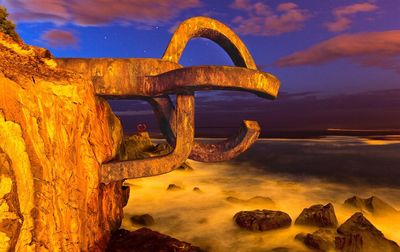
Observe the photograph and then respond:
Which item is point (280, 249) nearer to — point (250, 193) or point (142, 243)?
point (142, 243)

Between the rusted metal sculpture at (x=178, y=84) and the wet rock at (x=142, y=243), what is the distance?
165cm

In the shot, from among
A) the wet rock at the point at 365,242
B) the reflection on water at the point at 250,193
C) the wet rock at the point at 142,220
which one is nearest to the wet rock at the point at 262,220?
the reflection on water at the point at 250,193

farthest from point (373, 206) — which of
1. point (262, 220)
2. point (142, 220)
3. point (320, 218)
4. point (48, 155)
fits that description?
point (48, 155)

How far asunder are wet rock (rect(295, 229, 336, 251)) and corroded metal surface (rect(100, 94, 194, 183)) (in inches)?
182

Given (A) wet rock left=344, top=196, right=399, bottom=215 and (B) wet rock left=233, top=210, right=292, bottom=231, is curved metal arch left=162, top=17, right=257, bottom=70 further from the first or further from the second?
(A) wet rock left=344, top=196, right=399, bottom=215

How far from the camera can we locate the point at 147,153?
Answer: 19484 mm

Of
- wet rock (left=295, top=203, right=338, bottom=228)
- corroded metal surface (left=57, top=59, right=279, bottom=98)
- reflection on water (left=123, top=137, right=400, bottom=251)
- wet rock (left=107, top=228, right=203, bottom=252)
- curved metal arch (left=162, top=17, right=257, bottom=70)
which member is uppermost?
curved metal arch (left=162, top=17, right=257, bottom=70)

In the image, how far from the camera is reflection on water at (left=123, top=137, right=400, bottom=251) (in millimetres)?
10859

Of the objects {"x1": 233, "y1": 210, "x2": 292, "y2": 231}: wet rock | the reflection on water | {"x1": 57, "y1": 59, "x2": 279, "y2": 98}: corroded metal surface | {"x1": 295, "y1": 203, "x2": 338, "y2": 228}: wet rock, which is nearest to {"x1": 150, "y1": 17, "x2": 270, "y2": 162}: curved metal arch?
{"x1": 57, "y1": 59, "x2": 279, "y2": 98}: corroded metal surface

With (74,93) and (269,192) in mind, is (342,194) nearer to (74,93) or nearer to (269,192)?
(269,192)

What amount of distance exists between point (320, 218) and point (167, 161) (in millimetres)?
6300

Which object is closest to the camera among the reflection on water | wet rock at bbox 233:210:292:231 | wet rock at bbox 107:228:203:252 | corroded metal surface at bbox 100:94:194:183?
corroded metal surface at bbox 100:94:194:183

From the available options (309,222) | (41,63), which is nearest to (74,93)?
(41,63)

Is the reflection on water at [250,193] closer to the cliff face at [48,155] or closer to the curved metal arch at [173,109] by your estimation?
the curved metal arch at [173,109]
